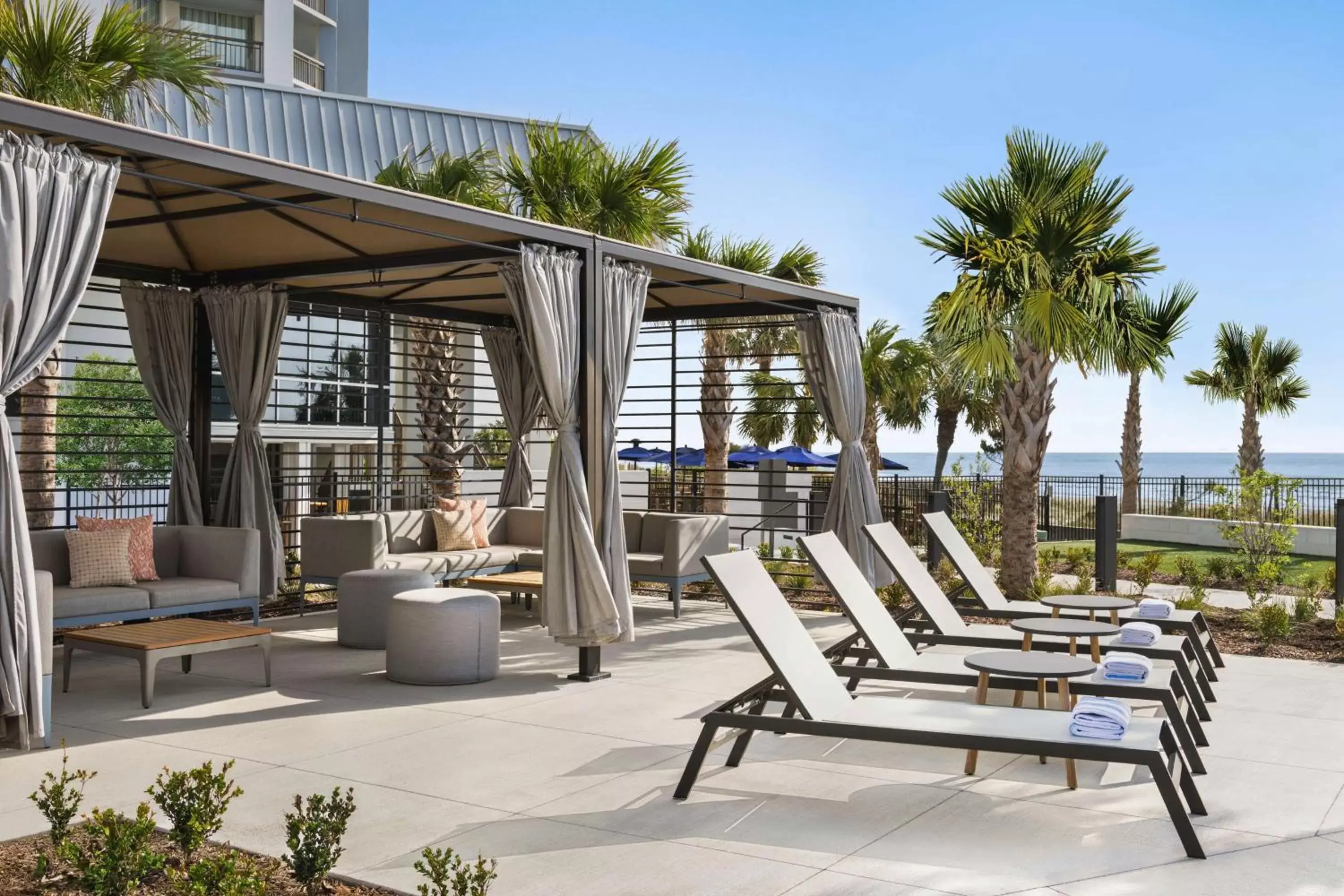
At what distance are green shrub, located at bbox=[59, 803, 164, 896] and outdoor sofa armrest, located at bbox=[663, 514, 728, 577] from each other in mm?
6982

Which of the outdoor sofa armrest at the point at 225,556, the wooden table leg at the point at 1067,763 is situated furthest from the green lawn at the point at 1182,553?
the outdoor sofa armrest at the point at 225,556

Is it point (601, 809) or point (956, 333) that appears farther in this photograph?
point (956, 333)

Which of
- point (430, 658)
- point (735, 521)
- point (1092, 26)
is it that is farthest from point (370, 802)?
point (1092, 26)

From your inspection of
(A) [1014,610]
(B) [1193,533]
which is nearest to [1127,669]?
(A) [1014,610]

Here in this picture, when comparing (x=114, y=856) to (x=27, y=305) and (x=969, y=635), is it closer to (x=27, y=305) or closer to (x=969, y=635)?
(x=27, y=305)

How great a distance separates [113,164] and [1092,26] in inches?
994

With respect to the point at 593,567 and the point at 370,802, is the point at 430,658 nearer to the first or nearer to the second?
the point at 593,567

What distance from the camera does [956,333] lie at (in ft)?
37.7

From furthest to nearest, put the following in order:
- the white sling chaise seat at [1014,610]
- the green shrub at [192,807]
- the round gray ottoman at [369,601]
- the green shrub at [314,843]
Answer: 1. the round gray ottoman at [369,601]
2. the white sling chaise seat at [1014,610]
3. the green shrub at [192,807]
4. the green shrub at [314,843]

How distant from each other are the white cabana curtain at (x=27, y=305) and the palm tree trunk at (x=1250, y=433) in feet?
63.8

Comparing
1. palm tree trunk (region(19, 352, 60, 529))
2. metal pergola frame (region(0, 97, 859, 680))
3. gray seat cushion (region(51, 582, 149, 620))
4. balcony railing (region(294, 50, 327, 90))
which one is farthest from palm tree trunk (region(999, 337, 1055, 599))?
balcony railing (region(294, 50, 327, 90))

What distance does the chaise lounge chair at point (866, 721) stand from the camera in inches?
179

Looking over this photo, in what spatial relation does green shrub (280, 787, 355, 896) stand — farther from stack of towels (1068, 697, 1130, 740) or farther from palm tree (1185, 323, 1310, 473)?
palm tree (1185, 323, 1310, 473)

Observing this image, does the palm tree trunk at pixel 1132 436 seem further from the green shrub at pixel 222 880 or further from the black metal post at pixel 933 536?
the green shrub at pixel 222 880
